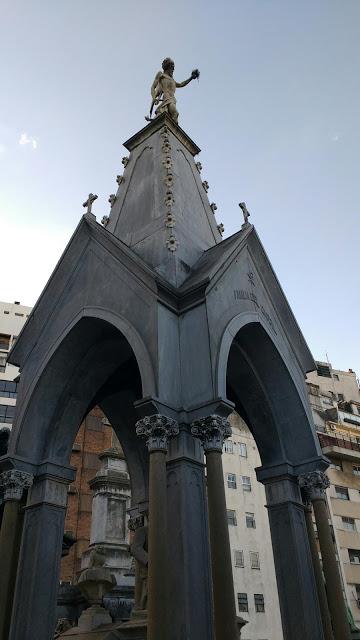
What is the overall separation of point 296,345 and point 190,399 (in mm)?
5282

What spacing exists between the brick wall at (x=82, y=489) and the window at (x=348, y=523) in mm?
18620

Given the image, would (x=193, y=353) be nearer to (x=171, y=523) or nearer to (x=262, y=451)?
(x=171, y=523)

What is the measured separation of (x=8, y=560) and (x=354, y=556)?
114 ft

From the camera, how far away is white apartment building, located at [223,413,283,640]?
34125 millimetres

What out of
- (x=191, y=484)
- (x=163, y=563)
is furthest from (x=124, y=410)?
(x=163, y=563)

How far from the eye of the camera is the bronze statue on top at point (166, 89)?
54.5 feet

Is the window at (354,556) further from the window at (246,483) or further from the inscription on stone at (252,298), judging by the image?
the inscription on stone at (252,298)

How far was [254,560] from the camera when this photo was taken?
36.0m

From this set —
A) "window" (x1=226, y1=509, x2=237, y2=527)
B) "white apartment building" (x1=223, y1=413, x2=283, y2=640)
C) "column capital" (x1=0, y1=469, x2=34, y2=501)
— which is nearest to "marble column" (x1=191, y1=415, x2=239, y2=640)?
"column capital" (x1=0, y1=469, x2=34, y2=501)

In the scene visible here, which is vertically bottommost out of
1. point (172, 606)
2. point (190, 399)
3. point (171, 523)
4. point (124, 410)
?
point (172, 606)

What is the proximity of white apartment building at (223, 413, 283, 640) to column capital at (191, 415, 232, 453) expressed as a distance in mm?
29748

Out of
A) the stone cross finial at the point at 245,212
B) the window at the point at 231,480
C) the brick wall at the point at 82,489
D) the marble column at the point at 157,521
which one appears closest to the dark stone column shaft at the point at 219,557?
the marble column at the point at 157,521

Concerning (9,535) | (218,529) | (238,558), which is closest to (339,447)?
A: (238,558)

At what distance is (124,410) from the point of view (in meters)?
14.3
